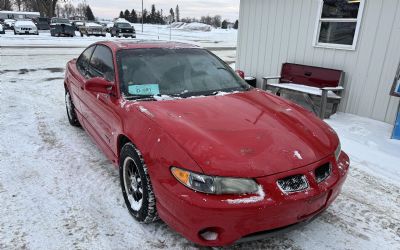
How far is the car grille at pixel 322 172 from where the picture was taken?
243 cm

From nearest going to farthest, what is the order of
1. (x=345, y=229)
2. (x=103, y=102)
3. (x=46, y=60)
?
(x=345, y=229)
(x=103, y=102)
(x=46, y=60)

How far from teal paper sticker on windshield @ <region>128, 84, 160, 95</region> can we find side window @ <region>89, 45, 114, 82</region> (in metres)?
0.31

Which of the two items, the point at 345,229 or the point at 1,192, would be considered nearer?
the point at 345,229

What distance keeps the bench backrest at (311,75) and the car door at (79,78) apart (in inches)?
177

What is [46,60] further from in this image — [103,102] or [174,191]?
[174,191]

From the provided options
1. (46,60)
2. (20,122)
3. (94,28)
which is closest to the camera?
(20,122)

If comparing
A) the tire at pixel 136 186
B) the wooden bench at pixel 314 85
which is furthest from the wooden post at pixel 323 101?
the tire at pixel 136 186

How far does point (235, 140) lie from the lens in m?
2.44

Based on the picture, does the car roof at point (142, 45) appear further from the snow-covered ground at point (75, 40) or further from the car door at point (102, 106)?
the snow-covered ground at point (75, 40)

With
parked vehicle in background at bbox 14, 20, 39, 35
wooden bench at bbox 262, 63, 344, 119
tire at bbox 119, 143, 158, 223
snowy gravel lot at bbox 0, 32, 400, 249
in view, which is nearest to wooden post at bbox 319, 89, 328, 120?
wooden bench at bbox 262, 63, 344, 119

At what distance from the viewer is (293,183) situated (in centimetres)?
229

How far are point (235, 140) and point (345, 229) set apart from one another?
1.37m

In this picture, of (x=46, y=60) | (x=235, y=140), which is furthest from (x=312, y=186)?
(x=46, y=60)

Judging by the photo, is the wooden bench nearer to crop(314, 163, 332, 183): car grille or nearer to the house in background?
the house in background
